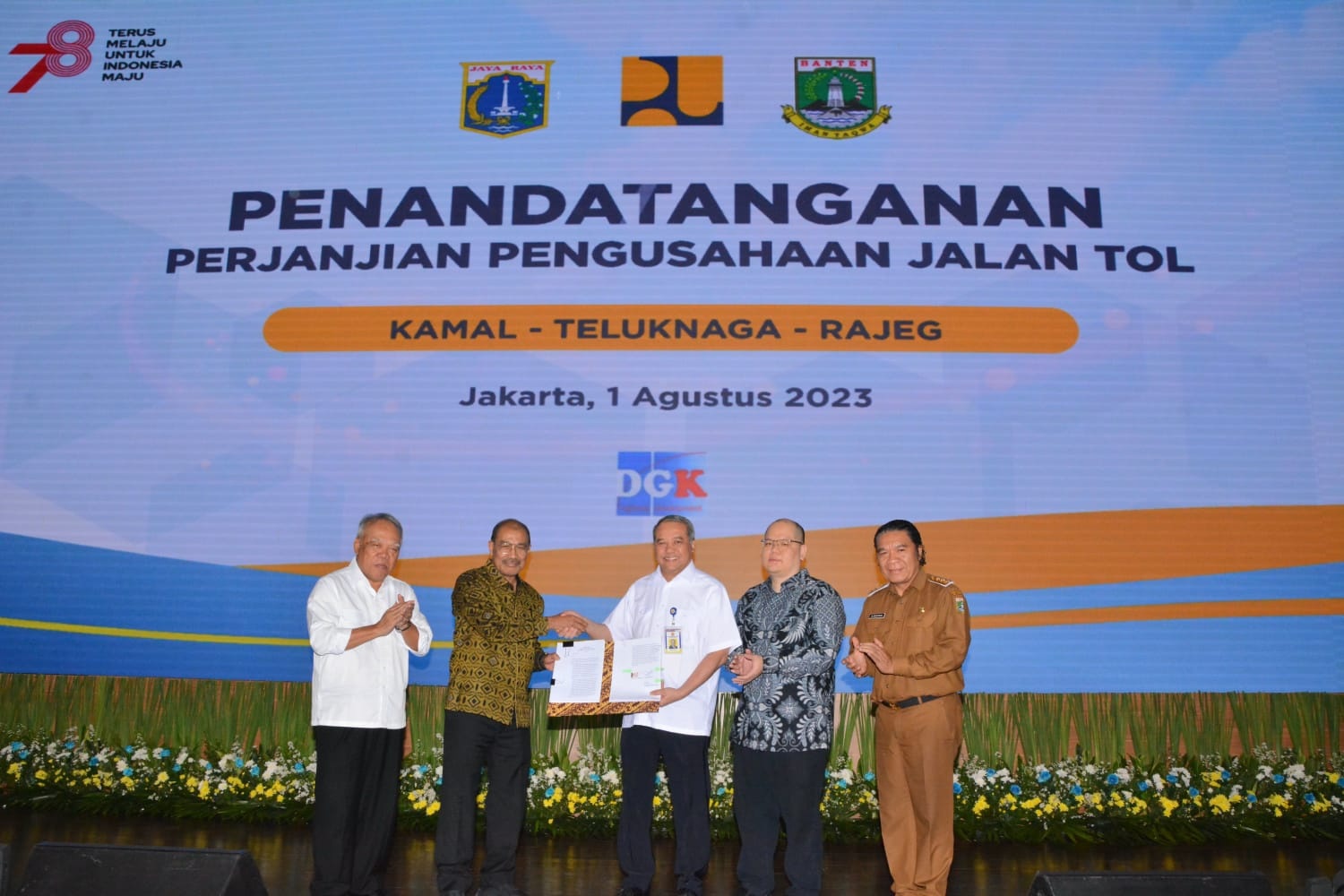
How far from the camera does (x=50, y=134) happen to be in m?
5.71

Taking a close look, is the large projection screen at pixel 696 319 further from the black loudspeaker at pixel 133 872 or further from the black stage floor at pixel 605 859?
the black loudspeaker at pixel 133 872

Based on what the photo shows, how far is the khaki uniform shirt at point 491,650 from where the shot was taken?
3332 mm

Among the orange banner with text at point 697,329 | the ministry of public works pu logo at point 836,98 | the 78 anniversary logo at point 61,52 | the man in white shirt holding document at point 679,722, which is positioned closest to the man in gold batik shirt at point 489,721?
the man in white shirt holding document at point 679,722

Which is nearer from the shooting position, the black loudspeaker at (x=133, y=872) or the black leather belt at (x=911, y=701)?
the black loudspeaker at (x=133, y=872)

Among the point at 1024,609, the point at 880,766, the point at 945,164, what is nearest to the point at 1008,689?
the point at 1024,609

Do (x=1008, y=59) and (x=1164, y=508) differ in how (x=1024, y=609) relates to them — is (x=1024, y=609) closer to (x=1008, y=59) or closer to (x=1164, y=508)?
(x=1164, y=508)

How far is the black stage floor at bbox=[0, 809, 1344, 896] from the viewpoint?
144 inches

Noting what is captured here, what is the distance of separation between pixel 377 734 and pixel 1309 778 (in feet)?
13.8

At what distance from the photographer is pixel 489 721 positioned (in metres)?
3.33

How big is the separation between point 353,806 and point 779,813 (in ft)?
4.65

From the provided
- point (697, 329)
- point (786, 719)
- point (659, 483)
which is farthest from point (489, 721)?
point (697, 329)

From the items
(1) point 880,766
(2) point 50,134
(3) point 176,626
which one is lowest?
(1) point 880,766

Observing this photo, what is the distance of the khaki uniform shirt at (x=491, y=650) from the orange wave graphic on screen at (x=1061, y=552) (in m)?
1.57

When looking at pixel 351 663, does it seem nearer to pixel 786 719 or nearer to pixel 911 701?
pixel 786 719
